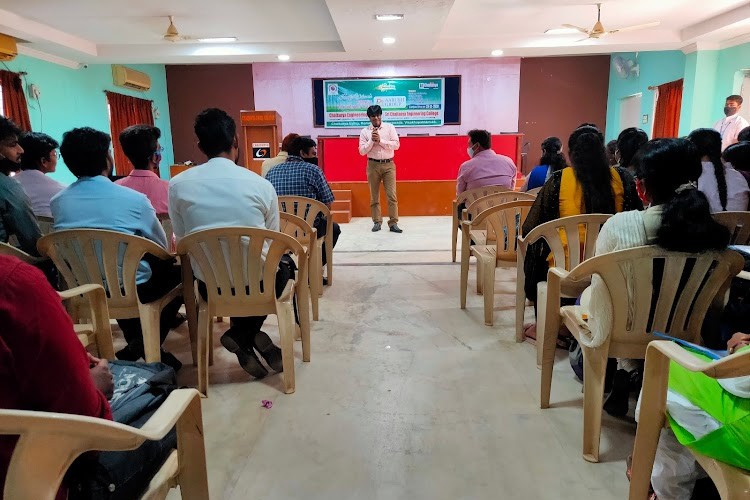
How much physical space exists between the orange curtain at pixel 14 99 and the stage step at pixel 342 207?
407 centimetres

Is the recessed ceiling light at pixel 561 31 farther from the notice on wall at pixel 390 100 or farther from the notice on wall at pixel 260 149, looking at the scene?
the notice on wall at pixel 260 149

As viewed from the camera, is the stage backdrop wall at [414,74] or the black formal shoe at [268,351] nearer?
the black formal shoe at [268,351]

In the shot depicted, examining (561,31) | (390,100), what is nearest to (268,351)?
(561,31)

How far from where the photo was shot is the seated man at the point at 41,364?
72 cm

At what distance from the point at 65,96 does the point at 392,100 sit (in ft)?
18.1

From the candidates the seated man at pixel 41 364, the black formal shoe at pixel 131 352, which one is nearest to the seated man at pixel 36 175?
the black formal shoe at pixel 131 352

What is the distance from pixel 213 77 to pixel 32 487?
10.4 metres

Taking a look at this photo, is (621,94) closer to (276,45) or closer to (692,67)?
(692,67)

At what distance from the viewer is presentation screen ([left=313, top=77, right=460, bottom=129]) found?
947 centimetres

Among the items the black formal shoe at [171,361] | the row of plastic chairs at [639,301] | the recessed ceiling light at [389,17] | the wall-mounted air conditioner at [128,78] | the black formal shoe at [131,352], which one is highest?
the recessed ceiling light at [389,17]

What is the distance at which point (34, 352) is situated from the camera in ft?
2.40

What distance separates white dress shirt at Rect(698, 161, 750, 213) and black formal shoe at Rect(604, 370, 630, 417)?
48.8 inches

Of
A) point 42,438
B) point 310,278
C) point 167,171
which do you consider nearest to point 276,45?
point 167,171

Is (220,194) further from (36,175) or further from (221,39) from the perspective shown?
(221,39)
